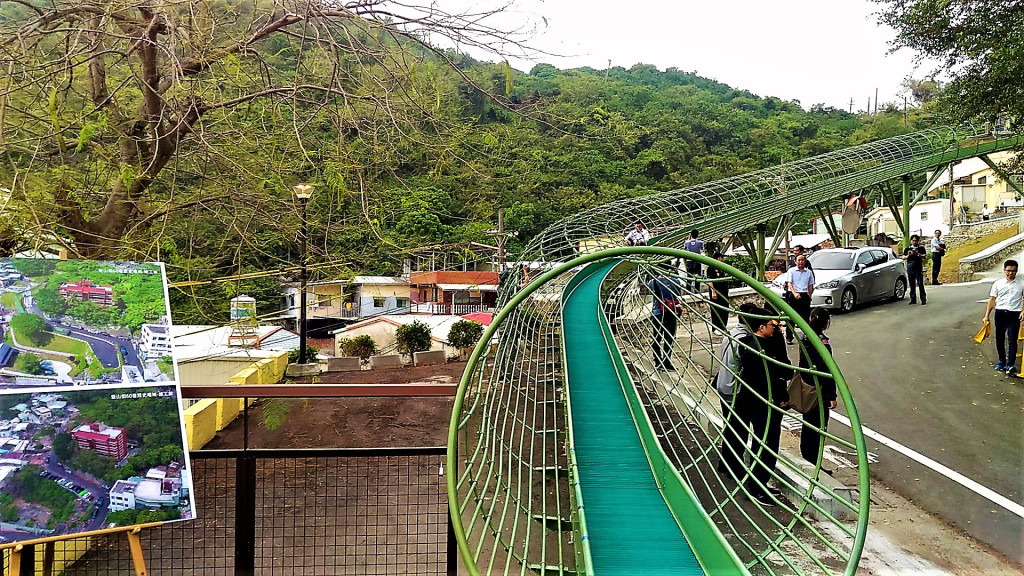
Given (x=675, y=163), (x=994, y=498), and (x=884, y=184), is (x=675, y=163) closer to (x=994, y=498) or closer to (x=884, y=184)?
(x=884, y=184)

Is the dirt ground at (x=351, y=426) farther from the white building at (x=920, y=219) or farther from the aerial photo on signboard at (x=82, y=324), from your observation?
the white building at (x=920, y=219)

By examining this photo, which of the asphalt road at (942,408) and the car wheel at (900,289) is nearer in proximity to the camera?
the asphalt road at (942,408)

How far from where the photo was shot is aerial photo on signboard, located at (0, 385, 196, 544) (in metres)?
1.35

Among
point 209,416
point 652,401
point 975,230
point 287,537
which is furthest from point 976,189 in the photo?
point 287,537

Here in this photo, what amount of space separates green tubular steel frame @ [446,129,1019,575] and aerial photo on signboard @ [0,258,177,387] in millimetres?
839

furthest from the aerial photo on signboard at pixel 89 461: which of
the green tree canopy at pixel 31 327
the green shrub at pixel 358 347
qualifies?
the green shrub at pixel 358 347

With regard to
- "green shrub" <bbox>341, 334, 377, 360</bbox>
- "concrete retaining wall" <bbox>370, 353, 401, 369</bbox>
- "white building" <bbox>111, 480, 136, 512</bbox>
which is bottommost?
"concrete retaining wall" <bbox>370, 353, 401, 369</bbox>

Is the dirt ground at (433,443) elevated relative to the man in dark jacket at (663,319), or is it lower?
lower

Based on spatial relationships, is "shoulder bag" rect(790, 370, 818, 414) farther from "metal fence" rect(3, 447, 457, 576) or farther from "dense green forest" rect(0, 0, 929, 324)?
"metal fence" rect(3, 447, 457, 576)

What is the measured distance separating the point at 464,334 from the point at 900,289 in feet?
17.1

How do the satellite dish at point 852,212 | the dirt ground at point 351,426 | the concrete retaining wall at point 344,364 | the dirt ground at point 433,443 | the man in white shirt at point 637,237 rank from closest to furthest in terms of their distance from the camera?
the dirt ground at point 433,443
the dirt ground at point 351,426
the man in white shirt at point 637,237
the satellite dish at point 852,212
the concrete retaining wall at point 344,364

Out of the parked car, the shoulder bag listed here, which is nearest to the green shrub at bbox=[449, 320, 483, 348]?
the parked car

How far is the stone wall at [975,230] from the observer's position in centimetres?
1075

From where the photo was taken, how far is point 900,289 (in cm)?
665
